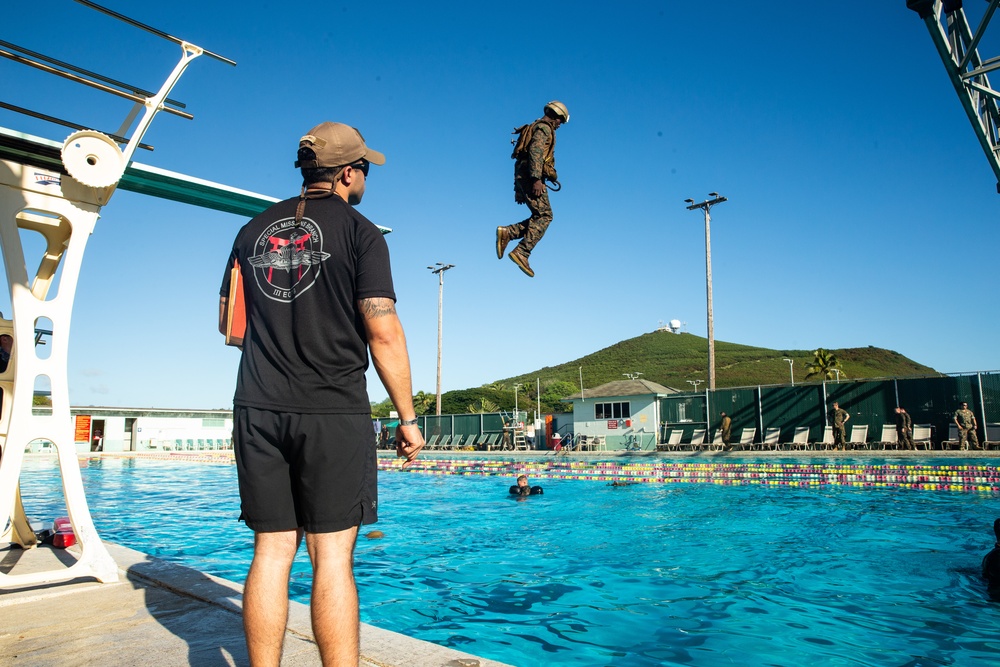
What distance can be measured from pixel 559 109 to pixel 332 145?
1.85m

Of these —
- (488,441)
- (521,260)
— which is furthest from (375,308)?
(488,441)

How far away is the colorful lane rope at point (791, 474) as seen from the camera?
1207cm

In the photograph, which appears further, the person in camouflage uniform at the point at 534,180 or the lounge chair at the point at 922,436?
the lounge chair at the point at 922,436

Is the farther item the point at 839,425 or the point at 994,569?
the point at 839,425

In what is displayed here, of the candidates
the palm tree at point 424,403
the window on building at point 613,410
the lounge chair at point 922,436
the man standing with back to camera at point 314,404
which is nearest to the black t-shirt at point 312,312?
the man standing with back to camera at point 314,404

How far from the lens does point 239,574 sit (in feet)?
22.7

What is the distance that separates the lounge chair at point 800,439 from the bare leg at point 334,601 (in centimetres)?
2199

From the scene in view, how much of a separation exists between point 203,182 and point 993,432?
68.6 feet

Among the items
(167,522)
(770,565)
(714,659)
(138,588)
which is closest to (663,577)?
(770,565)

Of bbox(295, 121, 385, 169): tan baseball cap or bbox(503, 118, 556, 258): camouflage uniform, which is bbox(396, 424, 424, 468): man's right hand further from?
bbox(503, 118, 556, 258): camouflage uniform

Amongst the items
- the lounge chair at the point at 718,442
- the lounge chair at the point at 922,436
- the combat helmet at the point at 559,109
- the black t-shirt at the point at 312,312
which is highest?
the combat helmet at the point at 559,109

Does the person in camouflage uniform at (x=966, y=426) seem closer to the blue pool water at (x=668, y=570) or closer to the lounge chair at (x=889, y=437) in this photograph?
the lounge chair at (x=889, y=437)

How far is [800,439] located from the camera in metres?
21.3

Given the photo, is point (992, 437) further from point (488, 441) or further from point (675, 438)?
point (488, 441)
